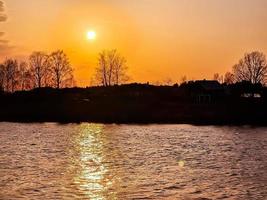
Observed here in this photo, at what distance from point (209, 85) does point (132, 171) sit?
418 feet

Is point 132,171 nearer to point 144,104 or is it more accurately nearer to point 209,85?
point 144,104

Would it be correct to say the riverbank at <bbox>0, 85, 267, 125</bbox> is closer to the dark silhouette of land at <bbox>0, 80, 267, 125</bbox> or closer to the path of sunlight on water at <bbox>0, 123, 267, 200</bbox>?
the dark silhouette of land at <bbox>0, 80, 267, 125</bbox>

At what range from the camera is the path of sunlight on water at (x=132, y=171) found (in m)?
29.8

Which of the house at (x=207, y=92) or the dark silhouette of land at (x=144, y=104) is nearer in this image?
the dark silhouette of land at (x=144, y=104)

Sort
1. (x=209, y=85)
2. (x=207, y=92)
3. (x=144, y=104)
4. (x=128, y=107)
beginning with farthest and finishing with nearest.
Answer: (x=209, y=85)
(x=207, y=92)
(x=144, y=104)
(x=128, y=107)

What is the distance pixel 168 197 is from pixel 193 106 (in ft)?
378

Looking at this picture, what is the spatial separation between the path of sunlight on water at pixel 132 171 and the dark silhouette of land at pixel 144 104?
70.8 metres

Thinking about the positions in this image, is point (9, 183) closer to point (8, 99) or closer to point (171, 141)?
point (171, 141)

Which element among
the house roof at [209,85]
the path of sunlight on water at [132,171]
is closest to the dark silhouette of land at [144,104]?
the house roof at [209,85]

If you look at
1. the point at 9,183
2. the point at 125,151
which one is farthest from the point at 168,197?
the point at 125,151

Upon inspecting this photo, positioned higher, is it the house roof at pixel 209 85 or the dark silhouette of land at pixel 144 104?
the house roof at pixel 209 85

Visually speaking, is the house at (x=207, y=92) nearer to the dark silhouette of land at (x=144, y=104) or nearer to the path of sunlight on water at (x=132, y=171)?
the dark silhouette of land at (x=144, y=104)

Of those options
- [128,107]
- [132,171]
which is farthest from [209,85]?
[132,171]

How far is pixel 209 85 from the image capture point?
16325 cm
